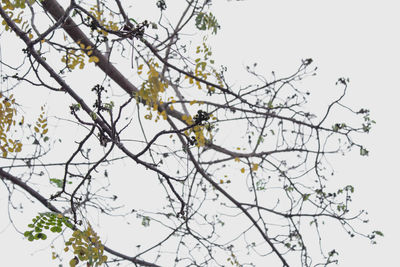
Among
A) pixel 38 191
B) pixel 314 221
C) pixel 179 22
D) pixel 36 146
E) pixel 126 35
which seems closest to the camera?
pixel 126 35

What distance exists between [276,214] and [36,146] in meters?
1.79

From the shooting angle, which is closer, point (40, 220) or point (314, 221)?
point (40, 220)

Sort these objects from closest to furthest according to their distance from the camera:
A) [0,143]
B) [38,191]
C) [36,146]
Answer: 1. [0,143]
2. [36,146]
3. [38,191]

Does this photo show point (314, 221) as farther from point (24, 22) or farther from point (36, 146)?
point (24, 22)

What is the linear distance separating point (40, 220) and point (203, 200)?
123 cm

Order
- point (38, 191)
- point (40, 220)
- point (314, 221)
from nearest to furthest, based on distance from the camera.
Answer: point (40, 220) < point (38, 191) < point (314, 221)

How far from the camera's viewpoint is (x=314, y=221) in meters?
2.80

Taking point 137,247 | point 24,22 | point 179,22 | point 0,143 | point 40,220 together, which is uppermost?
point 179,22

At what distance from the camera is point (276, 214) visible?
2.87 m

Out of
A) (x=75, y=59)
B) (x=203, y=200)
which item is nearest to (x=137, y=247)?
(x=203, y=200)

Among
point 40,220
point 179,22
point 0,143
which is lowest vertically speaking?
point 40,220

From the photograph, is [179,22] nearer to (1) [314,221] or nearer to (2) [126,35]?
(2) [126,35]

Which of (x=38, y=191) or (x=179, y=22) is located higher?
(x=179, y=22)

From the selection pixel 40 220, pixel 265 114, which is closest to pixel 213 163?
pixel 265 114
